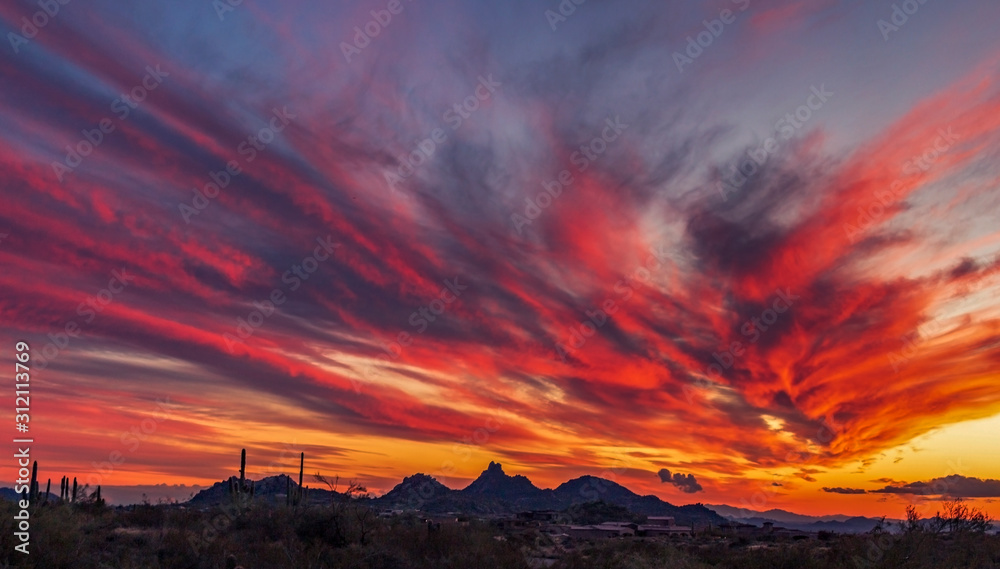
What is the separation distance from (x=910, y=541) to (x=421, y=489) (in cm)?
17705

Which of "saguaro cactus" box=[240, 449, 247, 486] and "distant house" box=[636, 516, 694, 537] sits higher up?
"saguaro cactus" box=[240, 449, 247, 486]

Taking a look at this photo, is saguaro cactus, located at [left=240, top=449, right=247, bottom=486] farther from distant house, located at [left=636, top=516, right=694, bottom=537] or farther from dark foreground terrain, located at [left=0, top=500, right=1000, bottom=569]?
distant house, located at [left=636, top=516, right=694, bottom=537]

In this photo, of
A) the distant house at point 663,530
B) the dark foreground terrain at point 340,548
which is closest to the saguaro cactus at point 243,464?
the dark foreground terrain at point 340,548

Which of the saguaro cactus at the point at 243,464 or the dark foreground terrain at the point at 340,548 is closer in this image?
the dark foreground terrain at the point at 340,548

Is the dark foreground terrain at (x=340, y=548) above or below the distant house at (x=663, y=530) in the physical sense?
above

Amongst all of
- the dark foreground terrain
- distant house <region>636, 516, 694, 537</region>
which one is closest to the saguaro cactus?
the dark foreground terrain

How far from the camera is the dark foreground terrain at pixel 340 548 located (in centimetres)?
2180

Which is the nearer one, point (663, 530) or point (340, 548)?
point (340, 548)

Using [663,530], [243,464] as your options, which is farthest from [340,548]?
[663,530]

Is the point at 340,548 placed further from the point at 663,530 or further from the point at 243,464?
A: the point at 663,530

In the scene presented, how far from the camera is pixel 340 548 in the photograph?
26.1 m

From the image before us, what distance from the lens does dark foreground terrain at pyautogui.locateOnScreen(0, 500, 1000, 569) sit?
21.8 meters

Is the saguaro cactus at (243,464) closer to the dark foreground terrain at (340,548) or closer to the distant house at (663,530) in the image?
the dark foreground terrain at (340,548)

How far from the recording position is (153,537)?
2709 cm
